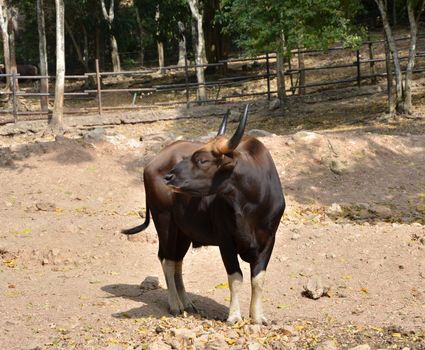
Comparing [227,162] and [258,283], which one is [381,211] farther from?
[227,162]

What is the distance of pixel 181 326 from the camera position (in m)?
6.78

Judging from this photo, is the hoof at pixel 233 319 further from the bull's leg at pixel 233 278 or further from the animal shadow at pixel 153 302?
the animal shadow at pixel 153 302

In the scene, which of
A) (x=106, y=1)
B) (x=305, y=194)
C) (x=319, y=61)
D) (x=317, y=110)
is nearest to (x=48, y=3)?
(x=106, y=1)

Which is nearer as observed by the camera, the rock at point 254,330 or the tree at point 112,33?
the rock at point 254,330

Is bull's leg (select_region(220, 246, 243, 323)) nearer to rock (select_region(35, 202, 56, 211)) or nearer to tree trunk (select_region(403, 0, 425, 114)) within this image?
rock (select_region(35, 202, 56, 211))

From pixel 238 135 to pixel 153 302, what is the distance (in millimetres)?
2358

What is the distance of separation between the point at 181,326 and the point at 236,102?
18612 millimetres

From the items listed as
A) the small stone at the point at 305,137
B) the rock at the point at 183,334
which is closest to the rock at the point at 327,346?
the rock at the point at 183,334

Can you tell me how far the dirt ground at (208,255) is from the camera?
665 cm

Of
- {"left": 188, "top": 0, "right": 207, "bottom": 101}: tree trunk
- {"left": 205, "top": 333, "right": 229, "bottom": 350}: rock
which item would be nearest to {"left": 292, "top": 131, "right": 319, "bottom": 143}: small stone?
{"left": 205, "top": 333, "right": 229, "bottom": 350}: rock

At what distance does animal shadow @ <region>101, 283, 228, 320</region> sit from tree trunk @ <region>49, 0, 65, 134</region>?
1358 cm

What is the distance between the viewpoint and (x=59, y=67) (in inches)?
856

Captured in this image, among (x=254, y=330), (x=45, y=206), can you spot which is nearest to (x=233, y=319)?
(x=254, y=330)

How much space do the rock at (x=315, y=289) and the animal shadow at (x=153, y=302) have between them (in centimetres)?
89
